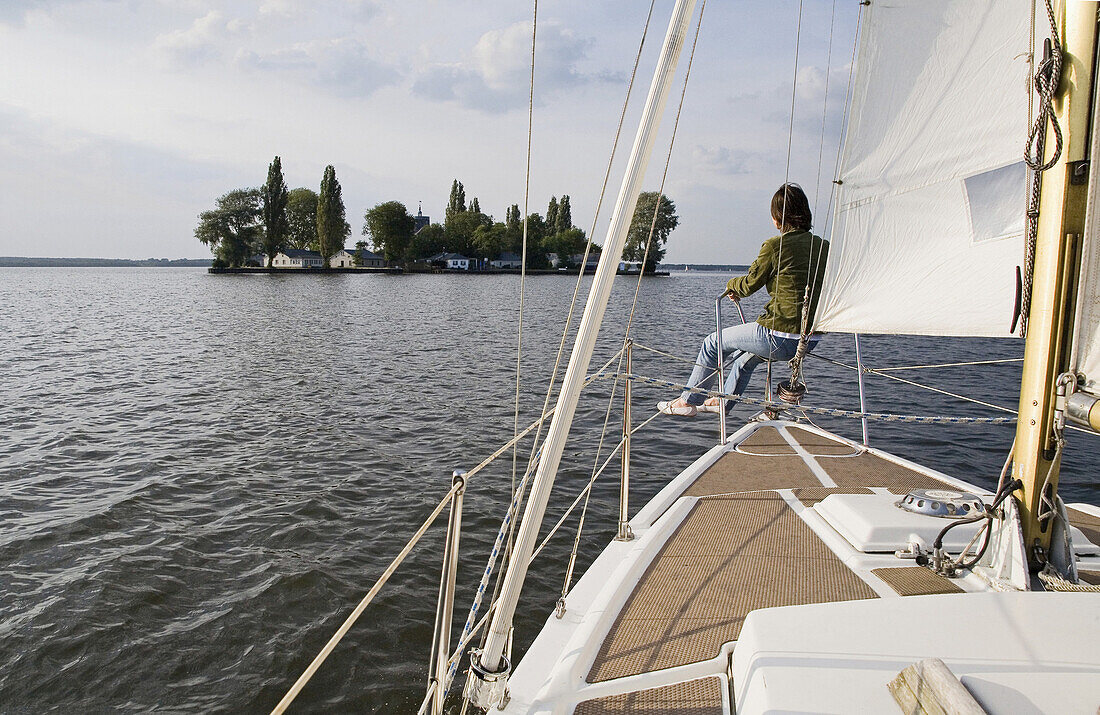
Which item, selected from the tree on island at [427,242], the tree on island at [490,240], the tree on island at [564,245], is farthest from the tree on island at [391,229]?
the tree on island at [564,245]

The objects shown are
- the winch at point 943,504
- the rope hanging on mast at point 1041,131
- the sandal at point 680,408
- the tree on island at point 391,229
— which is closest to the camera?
the rope hanging on mast at point 1041,131

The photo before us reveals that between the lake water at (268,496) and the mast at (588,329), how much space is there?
291cm

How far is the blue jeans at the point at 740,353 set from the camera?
5883mm

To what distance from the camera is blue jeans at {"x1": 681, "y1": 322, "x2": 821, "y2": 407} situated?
588 cm

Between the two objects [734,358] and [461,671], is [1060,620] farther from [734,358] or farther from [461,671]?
[734,358]

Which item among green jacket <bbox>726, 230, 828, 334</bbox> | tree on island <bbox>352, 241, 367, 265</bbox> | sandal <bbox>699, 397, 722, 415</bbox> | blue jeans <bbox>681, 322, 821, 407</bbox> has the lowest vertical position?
sandal <bbox>699, 397, 722, 415</bbox>

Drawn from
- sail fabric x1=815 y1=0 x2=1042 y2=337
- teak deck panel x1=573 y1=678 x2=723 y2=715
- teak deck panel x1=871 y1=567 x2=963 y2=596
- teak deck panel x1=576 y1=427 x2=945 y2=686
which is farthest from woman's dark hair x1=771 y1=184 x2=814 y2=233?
teak deck panel x1=573 y1=678 x2=723 y2=715

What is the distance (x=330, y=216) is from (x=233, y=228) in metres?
18.1

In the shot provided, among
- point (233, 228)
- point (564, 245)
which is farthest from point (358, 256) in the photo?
point (564, 245)

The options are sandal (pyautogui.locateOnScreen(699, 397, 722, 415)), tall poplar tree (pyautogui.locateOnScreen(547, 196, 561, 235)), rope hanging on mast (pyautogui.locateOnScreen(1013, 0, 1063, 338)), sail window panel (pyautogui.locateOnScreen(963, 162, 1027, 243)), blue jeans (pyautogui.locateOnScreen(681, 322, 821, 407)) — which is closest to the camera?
rope hanging on mast (pyautogui.locateOnScreen(1013, 0, 1063, 338))

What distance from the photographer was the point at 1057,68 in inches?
109

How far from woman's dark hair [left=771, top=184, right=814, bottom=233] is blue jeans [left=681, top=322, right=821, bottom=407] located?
35.8 inches

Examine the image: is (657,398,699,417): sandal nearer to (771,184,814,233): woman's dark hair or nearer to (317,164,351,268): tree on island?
(771,184,814,233): woman's dark hair

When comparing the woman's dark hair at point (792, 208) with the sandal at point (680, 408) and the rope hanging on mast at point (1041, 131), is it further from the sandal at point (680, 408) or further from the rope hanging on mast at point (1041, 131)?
the rope hanging on mast at point (1041, 131)
